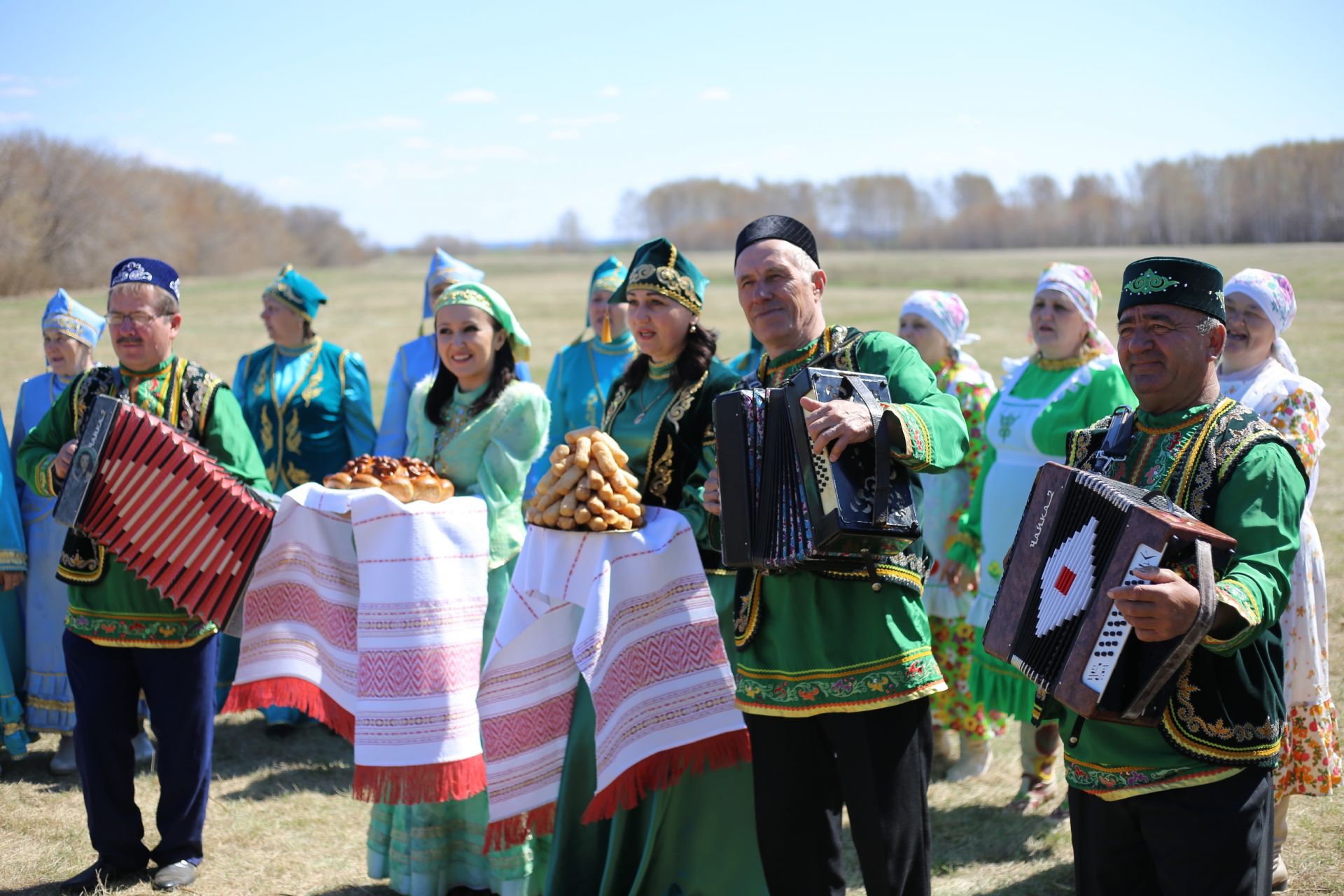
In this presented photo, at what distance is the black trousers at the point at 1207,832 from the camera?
8.75 ft

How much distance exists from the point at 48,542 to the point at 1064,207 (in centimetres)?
7355

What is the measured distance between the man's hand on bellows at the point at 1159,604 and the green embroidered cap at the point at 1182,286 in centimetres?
77

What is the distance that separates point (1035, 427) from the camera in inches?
208

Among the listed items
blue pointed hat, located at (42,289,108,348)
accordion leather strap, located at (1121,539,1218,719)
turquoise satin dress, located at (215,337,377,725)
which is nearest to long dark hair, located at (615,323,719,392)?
accordion leather strap, located at (1121,539,1218,719)

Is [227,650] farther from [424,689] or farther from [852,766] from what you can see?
[852,766]

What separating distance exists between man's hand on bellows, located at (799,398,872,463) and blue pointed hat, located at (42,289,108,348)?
201 inches

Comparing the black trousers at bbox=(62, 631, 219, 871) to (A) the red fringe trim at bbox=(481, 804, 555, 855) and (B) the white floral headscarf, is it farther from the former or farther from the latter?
(B) the white floral headscarf

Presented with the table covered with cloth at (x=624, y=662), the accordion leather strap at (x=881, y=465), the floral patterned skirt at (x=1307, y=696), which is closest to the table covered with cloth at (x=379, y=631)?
the table covered with cloth at (x=624, y=662)

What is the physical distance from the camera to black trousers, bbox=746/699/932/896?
326cm

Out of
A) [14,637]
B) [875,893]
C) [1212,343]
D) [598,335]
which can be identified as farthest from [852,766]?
[14,637]

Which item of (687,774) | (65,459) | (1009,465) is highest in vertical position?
(65,459)

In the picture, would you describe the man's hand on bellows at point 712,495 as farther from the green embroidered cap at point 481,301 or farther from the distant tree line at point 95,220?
the distant tree line at point 95,220

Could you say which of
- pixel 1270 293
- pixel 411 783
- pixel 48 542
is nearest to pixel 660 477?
pixel 411 783

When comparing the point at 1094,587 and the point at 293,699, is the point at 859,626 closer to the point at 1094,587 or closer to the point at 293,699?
the point at 1094,587
